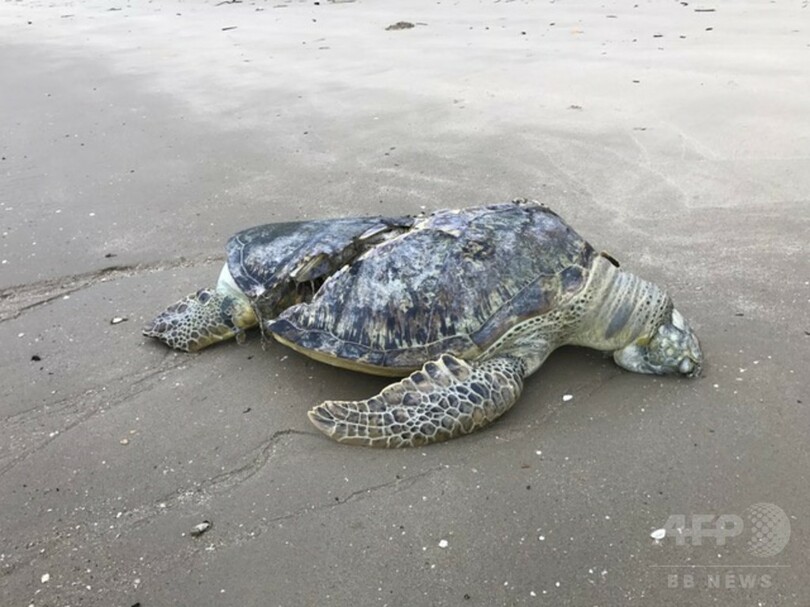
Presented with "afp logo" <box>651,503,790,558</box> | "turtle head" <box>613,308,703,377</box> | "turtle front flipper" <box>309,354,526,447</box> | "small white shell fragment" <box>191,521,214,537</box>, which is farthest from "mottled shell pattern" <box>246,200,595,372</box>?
"afp logo" <box>651,503,790,558</box>

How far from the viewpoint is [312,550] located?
6.67 feet

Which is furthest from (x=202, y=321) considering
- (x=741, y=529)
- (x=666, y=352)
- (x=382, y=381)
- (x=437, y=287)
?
(x=741, y=529)

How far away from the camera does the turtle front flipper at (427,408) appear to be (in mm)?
2404

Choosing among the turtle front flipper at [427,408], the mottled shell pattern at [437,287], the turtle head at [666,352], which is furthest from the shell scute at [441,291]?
the turtle head at [666,352]

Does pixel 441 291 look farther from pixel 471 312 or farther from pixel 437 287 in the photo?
pixel 471 312

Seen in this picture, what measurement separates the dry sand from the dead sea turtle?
0.48 feet

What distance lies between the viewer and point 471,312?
264cm

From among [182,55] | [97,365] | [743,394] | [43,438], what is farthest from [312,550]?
[182,55]

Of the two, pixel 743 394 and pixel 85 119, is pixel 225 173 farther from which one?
pixel 743 394

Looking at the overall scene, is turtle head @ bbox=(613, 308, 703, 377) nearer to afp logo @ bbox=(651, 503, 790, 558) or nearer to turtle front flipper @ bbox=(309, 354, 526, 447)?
turtle front flipper @ bbox=(309, 354, 526, 447)

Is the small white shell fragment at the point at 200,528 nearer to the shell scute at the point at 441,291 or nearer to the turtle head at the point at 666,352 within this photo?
the shell scute at the point at 441,291

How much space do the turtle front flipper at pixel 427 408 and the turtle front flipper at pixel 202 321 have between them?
2.42 feet

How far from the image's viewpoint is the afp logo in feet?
6.43

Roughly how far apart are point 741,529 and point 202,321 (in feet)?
7.12
